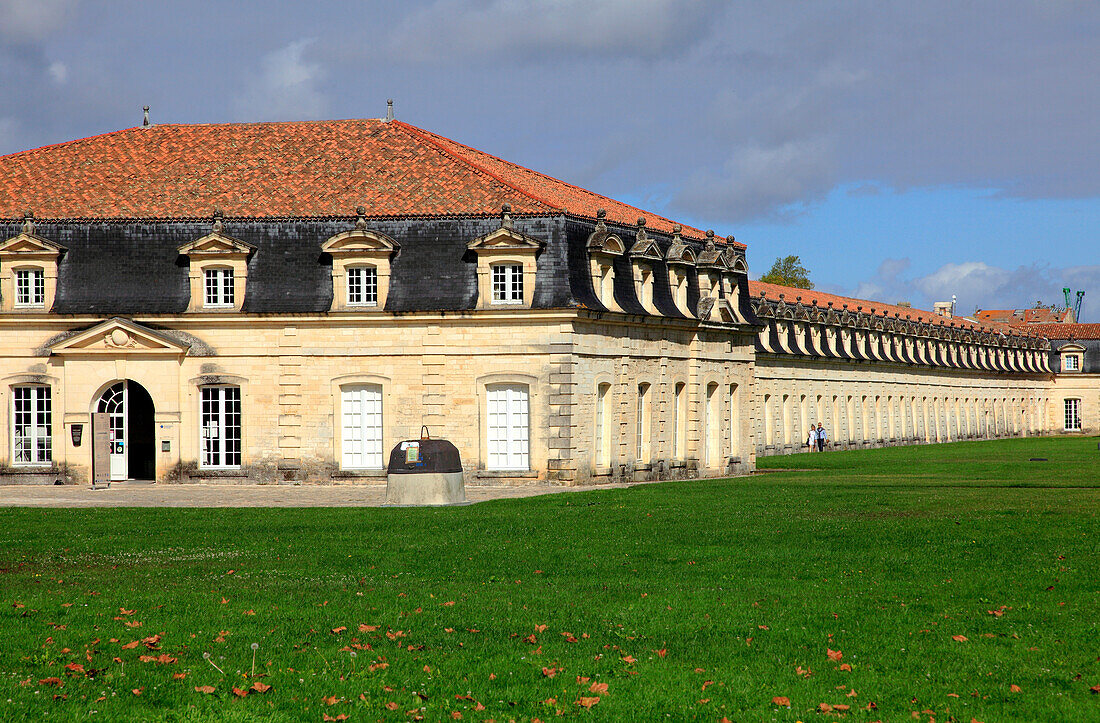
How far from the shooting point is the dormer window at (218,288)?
3694 cm

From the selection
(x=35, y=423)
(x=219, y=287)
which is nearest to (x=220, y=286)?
(x=219, y=287)

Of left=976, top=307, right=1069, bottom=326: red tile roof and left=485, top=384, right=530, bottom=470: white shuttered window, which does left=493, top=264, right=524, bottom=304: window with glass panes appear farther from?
left=976, top=307, right=1069, bottom=326: red tile roof

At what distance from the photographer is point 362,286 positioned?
36.6m

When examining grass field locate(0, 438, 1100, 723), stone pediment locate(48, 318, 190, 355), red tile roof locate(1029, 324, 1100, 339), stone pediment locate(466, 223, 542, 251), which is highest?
red tile roof locate(1029, 324, 1100, 339)

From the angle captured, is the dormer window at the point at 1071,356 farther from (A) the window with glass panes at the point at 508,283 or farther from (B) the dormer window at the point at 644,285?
(A) the window with glass panes at the point at 508,283

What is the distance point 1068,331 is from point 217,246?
104 m

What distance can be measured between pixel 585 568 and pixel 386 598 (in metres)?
3.36

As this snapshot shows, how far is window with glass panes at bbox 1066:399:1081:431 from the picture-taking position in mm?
120938

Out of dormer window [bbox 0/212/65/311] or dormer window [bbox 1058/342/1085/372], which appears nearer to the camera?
dormer window [bbox 0/212/65/311]

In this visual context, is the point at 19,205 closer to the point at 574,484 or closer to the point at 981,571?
the point at 574,484

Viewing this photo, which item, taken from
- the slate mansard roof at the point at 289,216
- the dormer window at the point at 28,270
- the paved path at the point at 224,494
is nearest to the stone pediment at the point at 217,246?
the slate mansard roof at the point at 289,216

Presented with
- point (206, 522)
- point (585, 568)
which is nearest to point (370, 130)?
point (206, 522)

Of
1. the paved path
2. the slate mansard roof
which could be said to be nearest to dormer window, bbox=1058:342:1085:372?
the slate mansard roof

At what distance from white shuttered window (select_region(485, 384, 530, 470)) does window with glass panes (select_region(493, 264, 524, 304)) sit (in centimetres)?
248
